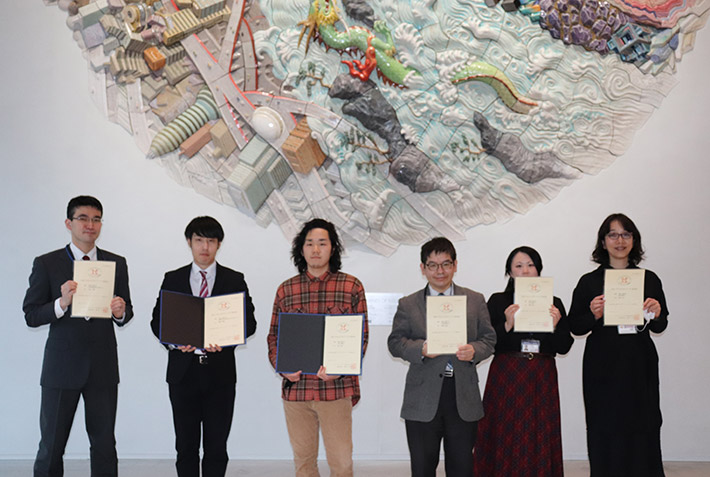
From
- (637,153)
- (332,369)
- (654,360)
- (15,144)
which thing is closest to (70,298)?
(332,369)

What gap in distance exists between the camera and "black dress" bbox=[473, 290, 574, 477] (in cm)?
291

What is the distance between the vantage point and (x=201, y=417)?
114 inches

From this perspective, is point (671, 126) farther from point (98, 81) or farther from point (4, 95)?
point (4, 95)

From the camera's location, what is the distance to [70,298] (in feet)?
9.18

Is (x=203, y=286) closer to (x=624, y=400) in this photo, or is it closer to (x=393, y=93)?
(x=393, y=93)

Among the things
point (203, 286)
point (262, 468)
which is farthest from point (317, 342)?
point (262, 468)

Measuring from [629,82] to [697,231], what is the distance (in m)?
1.08

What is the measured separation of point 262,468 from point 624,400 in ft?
7.25

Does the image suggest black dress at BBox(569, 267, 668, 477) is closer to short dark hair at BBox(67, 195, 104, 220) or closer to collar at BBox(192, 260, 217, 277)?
collar at BBox(192, 260, 217, 277)

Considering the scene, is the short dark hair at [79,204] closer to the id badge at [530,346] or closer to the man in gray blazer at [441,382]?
the man in gray blazer at [441,382]

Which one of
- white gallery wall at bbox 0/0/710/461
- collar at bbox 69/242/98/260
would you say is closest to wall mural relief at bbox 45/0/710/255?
white gallery wall at bbox 0/0/710/461

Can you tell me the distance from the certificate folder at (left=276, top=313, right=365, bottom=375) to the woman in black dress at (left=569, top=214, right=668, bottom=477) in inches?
47.3

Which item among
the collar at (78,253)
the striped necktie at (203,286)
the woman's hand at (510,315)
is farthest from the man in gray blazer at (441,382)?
the collar at (78,253)

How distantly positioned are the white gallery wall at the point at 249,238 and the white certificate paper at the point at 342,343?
4.87 ft
